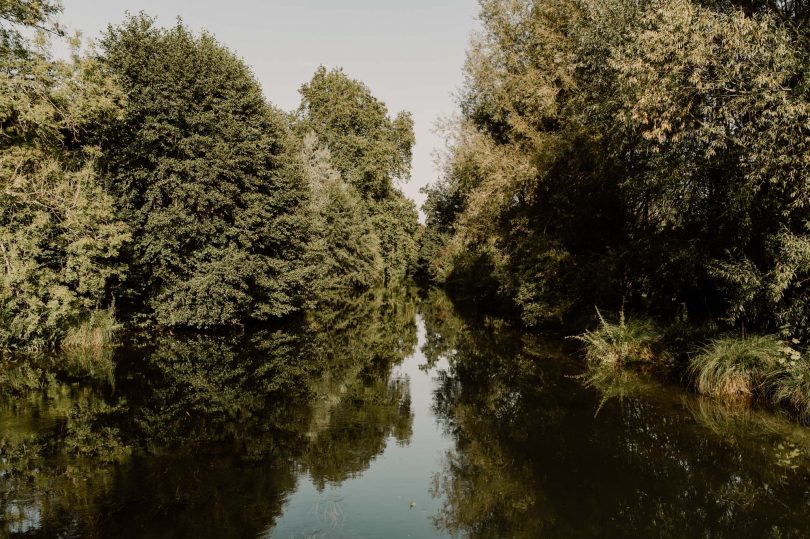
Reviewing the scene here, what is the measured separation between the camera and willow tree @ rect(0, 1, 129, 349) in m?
15.2

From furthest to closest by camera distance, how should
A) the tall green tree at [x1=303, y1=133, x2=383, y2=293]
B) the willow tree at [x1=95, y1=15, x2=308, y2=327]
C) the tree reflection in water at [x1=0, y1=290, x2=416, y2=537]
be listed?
the tall green tree at [x1=303, y1=133, x2=383, y2=293]
the willow tree at [x1=95, y1=15, x2=308, y2=327]
the tree reflection in water at [x1=0, y1=290, x2=416, y2=537]

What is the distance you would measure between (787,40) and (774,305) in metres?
5.79

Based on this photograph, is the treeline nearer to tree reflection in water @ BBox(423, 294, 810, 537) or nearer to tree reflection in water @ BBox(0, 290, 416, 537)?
tree reflection in water @ BBox(0, 290, 416, 537)

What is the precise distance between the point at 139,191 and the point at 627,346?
1836cm

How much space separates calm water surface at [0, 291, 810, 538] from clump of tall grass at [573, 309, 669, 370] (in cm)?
93

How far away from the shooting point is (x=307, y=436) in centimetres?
1051

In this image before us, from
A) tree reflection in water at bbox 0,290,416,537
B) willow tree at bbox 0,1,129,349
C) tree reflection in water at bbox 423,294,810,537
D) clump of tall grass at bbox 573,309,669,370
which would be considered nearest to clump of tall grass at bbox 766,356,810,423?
tree reflection in water at bbox 423,294,810,537

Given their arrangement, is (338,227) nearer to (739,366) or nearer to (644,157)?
(644,157)

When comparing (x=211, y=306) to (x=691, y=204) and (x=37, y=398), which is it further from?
(x=691, y=204)

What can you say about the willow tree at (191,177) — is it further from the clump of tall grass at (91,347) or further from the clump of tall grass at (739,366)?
the clump of tall grass at (739,366)

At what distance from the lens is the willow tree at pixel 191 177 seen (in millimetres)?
20547

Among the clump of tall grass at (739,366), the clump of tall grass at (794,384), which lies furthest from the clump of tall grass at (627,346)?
the clump of tall grass at (794,384)

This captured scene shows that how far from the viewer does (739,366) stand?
12758 millimetres

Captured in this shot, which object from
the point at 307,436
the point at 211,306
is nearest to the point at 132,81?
the point at 211,306
